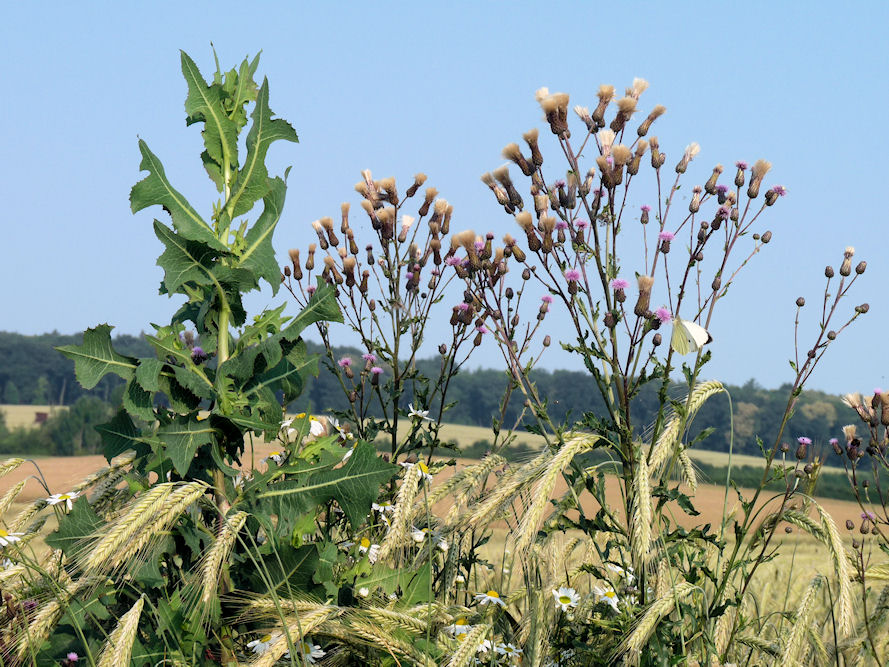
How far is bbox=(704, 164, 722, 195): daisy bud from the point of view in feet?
12.8

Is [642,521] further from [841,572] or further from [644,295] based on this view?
[644,295]

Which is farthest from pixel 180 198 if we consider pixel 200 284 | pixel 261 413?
pixel 261 413

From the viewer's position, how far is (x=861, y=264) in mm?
4285

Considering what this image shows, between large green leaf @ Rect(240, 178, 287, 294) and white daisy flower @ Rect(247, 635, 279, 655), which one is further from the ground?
large green leaf @ Rect(240, 178, 287, 294)

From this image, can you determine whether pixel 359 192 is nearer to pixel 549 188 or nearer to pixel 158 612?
pixel 549 188

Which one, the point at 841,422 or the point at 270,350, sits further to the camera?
the point at 841,422

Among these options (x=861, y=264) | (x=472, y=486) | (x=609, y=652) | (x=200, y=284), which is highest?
(x=861, y=264)

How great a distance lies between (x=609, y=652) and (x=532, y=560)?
573 millimetres

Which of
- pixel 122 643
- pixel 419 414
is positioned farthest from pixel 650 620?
pixel 419 414

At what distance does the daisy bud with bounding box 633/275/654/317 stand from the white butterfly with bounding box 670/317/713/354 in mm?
137

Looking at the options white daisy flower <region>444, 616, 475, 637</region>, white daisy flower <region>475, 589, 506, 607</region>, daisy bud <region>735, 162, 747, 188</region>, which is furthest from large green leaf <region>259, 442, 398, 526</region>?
daisy bud <region>735, 162, 747, 188</region>

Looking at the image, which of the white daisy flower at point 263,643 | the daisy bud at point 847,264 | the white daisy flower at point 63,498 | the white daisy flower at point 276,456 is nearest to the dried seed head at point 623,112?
the daisy bud at point 847,264

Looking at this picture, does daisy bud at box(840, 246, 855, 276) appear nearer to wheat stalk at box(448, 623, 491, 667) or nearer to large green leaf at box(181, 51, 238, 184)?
wheat stalk at box(448, 623, 491, 667)

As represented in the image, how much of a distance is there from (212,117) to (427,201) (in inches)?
82.0
